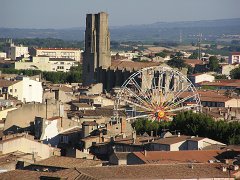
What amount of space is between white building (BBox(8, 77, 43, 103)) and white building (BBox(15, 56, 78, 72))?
56696mm

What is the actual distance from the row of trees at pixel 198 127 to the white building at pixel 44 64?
74.7 meters

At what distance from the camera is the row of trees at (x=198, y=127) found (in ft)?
148

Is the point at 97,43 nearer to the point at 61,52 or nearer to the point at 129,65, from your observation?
the point at 129,65

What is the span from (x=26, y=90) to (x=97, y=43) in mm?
34750

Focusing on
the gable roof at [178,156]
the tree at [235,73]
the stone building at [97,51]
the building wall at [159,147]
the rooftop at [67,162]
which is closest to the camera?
the gable roof at [178,156]

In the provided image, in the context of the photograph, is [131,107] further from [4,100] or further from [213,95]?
[213,95]

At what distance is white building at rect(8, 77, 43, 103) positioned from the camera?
Answer: 65.8m

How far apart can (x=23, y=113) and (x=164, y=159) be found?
16.3 meters

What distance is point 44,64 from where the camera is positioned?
128 metres

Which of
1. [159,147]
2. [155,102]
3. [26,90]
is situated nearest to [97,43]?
[26,90]

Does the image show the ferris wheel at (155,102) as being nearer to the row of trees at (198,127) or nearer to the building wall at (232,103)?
the row of trees at (198,127)

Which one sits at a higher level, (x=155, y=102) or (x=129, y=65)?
(x=155, y=102)

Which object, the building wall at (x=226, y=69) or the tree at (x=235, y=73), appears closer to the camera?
the tree at (x=235, y=73)

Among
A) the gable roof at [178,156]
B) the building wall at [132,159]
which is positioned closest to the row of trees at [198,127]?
the gable roof at [178,156]
